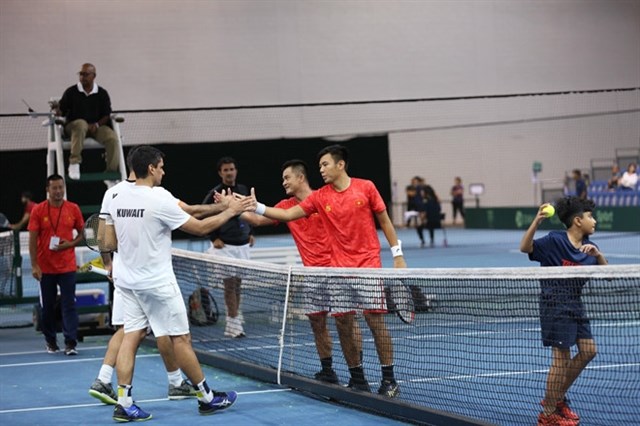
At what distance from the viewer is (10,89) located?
29984 mm

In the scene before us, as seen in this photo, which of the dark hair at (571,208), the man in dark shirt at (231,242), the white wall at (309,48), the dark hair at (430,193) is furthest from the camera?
the white wall at (309,48)

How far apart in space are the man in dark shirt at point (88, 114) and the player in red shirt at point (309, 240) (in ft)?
17.1

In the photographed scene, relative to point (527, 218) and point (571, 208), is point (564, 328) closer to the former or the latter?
point (571, 208)

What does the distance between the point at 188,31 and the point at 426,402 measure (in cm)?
2585

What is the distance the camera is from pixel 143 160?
789 centimetres

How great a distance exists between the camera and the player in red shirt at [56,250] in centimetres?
1175

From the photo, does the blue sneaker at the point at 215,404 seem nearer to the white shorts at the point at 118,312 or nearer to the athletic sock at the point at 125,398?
the athletic sock at the point at 125,398

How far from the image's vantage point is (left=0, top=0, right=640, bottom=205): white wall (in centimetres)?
3077

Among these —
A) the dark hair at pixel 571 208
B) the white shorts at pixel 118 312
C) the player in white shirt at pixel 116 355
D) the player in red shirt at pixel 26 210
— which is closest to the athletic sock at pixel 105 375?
the player in white shirt at pixel 116 355

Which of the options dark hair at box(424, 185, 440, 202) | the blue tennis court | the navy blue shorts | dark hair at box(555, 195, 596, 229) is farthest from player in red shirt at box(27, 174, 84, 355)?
dark hair at box(424, 185, 440, 202)

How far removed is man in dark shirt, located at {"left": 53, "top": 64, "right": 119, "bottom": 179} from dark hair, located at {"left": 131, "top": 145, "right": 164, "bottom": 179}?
6195mm

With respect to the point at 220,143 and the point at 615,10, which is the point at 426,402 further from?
the point at 615,10

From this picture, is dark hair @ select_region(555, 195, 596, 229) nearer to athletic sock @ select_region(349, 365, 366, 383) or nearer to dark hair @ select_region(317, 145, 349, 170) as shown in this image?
dark hair @ select_region(317, 145, 349, 170)

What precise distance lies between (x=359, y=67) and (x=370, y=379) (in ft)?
87.4
